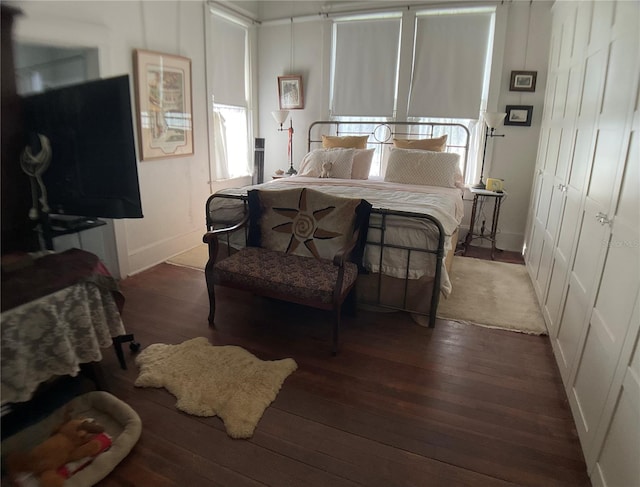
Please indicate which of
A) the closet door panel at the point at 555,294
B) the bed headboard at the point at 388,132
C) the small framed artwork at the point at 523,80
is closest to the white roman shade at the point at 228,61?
the bed headboard at the point at 388,132

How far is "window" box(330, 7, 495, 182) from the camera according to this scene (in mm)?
3854

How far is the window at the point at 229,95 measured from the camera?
4031 mm

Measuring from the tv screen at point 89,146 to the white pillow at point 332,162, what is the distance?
9.83 ft

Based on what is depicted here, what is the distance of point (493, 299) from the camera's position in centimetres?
286

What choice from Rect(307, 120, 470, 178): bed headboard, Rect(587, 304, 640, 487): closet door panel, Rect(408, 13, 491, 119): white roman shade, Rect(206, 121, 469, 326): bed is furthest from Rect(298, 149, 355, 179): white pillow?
Rect(587, 304, 640, 487): closet door panel

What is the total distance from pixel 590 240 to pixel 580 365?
0.56 metres

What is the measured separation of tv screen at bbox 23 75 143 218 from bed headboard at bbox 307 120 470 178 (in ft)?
12.3

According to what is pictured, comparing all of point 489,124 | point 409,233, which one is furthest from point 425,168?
point 409,233

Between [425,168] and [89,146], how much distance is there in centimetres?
318

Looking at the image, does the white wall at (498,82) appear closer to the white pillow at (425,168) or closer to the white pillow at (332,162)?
the white pillow at (425,168)

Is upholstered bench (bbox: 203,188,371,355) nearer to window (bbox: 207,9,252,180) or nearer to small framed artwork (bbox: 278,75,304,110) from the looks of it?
window (bbox: 207,9,252,180)

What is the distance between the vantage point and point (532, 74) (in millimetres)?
3693

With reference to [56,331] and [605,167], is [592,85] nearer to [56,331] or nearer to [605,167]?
[605,167]

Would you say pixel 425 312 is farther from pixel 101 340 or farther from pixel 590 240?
pixel 101 340
